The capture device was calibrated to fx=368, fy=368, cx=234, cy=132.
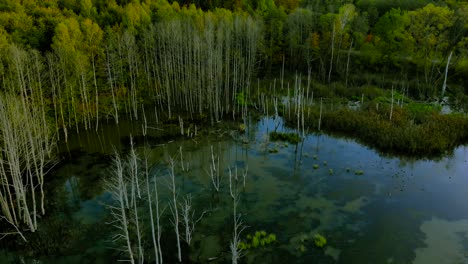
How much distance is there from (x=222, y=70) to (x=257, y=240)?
3281 cm

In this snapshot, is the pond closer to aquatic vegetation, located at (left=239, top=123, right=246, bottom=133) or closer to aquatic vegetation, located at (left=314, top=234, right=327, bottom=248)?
aquatic vegetation, located at (left=314, top=234, right=327, bottom=248)

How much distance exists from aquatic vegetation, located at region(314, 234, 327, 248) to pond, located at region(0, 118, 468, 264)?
0.25 metres

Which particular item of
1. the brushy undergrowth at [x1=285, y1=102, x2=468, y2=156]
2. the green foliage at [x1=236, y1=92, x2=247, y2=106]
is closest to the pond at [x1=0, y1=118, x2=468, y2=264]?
the brushy undergrowth at [x1=285, y1=102, x2=468, y2=156]

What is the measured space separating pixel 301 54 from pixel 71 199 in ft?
152

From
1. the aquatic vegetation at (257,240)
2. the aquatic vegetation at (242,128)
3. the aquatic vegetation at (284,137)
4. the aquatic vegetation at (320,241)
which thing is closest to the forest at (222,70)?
the aquatic vegetation at (242,128)

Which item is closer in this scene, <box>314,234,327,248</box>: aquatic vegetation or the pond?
the pond

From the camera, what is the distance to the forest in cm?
3431

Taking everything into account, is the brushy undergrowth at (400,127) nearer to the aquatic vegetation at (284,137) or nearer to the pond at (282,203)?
the pond at (282,203)

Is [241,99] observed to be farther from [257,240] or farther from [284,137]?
[257,240]

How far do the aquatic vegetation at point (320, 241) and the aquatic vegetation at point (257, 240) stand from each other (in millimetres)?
2435

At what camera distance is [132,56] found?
1711 inches

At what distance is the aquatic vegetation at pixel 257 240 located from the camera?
69.8ft

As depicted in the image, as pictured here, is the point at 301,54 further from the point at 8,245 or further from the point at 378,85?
the point at 8,245

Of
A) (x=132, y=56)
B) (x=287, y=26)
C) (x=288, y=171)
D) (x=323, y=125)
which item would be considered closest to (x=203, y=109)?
(x=132, y=56)
